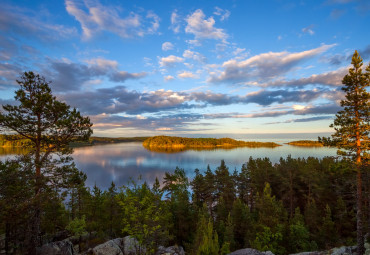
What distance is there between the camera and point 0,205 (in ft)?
32.7

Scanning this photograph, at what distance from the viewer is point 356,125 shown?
13.8 m

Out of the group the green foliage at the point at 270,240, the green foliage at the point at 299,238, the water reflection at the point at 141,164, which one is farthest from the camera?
the water reflection at the point at 141,164

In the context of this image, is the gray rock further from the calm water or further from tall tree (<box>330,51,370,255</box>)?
the calm water

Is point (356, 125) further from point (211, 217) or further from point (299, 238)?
point (211, 217)

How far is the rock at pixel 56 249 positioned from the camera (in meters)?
13.7

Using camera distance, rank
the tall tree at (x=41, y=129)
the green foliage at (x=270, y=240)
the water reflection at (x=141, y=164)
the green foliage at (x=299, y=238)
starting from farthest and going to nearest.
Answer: the water reflection at (x=141, y=164), the green foliage at (x=270, y=240), the green foliage at (x=299, y=238), the tall tree at (x=41, y=129)

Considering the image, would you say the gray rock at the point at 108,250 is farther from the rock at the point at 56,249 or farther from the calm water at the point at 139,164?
the calm water at the point at 139,164

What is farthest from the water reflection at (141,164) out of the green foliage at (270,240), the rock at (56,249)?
the green foliage at (270,240)

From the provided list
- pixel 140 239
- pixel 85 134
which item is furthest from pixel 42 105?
pixel 140 239

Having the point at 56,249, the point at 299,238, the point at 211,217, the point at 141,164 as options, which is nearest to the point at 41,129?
the point at 56,249

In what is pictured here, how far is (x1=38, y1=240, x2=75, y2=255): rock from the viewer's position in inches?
539

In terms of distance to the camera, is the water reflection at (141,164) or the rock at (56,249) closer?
the rock at (56,249)

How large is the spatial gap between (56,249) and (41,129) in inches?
364

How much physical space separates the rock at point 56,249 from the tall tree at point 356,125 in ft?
70.9
